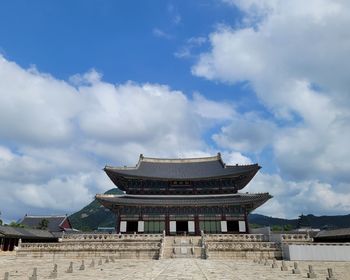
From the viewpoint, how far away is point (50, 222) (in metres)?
79.2

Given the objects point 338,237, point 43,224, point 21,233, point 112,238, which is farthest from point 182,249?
point 43,224

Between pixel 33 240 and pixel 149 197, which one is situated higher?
pixel 149 197

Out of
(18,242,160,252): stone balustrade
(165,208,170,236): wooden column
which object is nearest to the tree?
(18,242,160,252): stone balustrade

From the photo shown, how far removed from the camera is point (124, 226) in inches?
2034

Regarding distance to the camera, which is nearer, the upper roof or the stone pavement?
the stone pavement

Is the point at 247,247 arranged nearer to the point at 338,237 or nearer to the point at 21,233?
the point at 338,237

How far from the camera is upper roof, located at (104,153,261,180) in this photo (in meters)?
55.5

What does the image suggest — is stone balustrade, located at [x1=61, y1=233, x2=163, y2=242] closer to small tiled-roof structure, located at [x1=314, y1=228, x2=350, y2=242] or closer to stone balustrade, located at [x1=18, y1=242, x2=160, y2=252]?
stone balustrade, located at [x1=18, y1=242, x2=160, y2=252]

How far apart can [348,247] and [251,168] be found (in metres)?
24.4

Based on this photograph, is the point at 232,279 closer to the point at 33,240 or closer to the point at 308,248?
the point at 308,248

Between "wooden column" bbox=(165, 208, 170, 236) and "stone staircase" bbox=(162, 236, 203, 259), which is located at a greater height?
"wooden column" bbox=(165, 208, 170, 236)

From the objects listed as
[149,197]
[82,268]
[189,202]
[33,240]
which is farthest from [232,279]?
[33,240]

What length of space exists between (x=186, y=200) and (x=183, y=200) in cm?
48

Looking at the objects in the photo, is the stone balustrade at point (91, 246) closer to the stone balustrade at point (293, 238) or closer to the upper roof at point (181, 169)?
the stone balustrade at point (293, 238)
